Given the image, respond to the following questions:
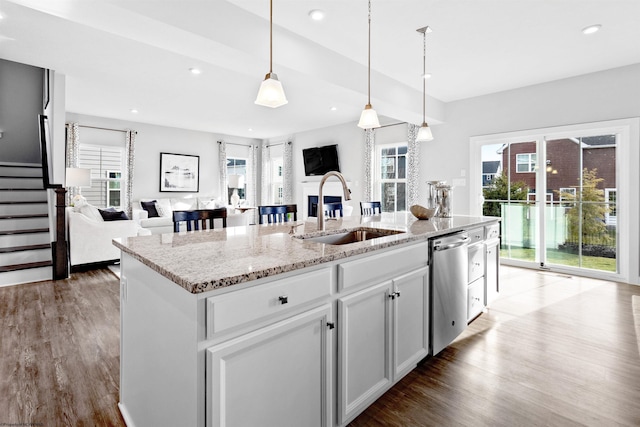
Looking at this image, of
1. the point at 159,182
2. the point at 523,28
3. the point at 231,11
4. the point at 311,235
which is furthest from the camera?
the point at 159,182

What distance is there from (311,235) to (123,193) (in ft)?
22.5

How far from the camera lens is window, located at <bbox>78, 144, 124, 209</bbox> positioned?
688cm

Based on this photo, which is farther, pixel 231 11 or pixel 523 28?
pixel 523 28

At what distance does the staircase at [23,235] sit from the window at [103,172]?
5.15ft

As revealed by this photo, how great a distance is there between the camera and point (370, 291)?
62.1 inches

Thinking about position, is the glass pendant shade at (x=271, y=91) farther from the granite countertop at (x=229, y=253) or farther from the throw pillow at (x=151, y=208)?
the throw pillow at (x=151, y=208)

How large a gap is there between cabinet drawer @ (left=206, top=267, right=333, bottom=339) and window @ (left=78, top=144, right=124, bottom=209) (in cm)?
736

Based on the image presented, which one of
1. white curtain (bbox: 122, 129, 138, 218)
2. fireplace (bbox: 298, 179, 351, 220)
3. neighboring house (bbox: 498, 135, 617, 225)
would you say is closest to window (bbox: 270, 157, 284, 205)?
fireplace (bbox: 298, 179, 351, 220)

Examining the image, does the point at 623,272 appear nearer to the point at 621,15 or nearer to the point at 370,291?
the point at 621,15

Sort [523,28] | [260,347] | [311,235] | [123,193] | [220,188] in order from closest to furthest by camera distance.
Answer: [260,347], [311,235], [523,28], [123,193], [220,188]

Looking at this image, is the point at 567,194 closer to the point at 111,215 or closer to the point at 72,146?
the point at 111,215

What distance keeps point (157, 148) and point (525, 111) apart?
24.4ft

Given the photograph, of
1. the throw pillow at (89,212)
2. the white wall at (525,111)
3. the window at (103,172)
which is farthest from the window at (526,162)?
the window at (103,172)

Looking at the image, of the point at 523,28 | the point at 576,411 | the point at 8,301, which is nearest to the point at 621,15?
the point at 523,28
